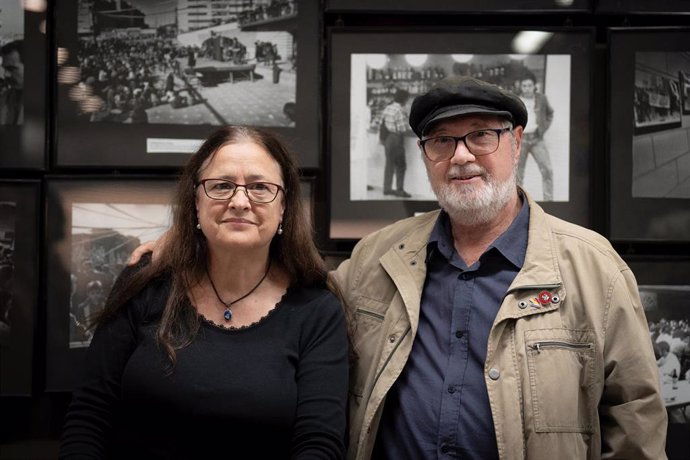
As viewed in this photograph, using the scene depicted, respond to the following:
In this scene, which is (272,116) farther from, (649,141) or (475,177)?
(649,141)

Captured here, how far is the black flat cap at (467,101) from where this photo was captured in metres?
1.56

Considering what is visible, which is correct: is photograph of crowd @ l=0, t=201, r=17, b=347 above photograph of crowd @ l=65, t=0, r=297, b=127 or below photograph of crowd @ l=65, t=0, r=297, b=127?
below

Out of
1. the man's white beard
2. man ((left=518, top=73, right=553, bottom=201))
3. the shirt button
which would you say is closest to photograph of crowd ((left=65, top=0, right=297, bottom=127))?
the man's white beard

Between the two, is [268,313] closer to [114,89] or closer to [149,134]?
[149,134]

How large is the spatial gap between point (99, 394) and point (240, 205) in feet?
1.74

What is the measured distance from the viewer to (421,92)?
1.96 meters

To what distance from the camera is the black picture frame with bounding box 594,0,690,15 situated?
1969 millimetres

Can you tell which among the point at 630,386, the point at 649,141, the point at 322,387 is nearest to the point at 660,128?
the point at 649,141

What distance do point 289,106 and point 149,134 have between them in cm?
44

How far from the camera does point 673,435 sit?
6.47 feet

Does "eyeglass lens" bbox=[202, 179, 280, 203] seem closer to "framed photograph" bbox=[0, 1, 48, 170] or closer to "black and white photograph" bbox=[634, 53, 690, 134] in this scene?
"framed photograph" bbox=[0, 1, 48, 170]

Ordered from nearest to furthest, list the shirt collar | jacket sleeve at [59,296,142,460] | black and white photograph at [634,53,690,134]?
1. jacket sleeve at [59,296,142,460]
2. the shirt collar
3. black and white photograph at [634,53,690,134]

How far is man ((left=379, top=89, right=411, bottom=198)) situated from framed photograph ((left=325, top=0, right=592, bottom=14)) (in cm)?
27

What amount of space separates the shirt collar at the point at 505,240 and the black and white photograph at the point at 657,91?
58cm
